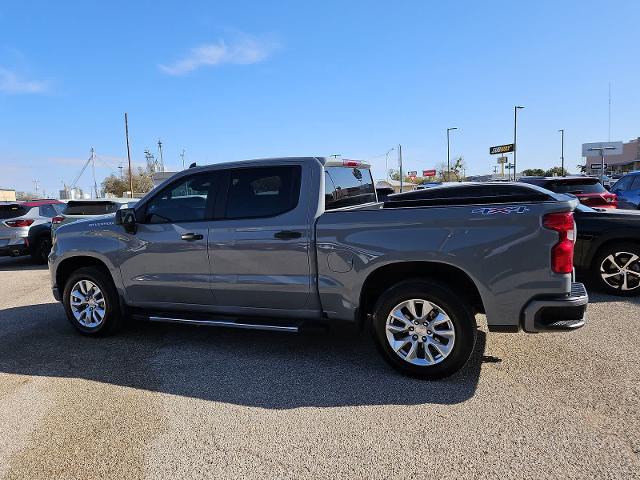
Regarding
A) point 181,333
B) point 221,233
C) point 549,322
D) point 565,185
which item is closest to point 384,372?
point 549,322

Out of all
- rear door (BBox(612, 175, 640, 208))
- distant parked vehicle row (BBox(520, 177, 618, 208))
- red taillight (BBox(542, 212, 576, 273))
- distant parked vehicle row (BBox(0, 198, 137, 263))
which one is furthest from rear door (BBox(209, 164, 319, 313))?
rear door (BBox(612, 175, 640, 208))

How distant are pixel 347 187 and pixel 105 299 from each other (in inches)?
115

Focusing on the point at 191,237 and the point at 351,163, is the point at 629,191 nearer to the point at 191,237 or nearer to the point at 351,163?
the point at 351,163

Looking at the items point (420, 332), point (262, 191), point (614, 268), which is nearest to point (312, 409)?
point (420, 332)

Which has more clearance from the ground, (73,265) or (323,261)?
(323,261)

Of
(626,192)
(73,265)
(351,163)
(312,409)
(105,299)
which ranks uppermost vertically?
(351,163)

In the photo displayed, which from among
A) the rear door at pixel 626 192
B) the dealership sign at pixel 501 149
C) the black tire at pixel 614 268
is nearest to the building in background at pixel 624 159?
the dealership sign at pixel 501 149

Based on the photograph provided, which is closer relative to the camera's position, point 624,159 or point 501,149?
point 501,149

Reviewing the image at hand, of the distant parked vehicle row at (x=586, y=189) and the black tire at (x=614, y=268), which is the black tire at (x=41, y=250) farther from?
the distant parked vehicle row at (x=586, y=189)

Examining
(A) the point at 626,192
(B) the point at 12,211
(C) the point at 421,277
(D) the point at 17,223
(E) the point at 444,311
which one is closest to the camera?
(E) the point at 444,311

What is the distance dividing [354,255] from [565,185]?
29.2ft

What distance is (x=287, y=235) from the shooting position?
4344mm

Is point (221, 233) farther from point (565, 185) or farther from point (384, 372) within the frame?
point (565, 185)

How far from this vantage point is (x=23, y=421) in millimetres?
3559
